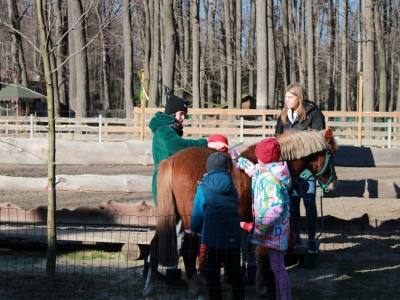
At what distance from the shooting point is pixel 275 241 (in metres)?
4.42

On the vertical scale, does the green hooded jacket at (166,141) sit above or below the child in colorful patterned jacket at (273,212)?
above

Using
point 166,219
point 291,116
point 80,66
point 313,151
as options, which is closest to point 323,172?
point 313,151

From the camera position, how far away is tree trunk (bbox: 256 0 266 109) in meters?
23.0

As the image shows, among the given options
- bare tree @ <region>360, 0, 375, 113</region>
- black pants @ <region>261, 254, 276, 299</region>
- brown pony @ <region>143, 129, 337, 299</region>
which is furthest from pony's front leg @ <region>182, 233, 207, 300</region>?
bare tree @ <region>360, 0, 375, 113</region>

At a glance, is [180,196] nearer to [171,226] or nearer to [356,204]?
[171,226]

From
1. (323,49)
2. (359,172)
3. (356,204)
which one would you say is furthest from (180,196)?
(323,49)

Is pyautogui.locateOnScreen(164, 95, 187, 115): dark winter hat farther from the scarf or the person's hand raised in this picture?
the scarf

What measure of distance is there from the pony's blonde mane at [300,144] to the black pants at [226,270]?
1166 millimetres

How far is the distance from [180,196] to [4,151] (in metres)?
6.72

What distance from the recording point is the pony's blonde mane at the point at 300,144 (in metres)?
5.15

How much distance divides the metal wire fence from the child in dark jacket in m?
0.75

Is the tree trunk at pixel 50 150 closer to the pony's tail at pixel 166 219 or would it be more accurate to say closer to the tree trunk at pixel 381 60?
the pony's tail at pixel 166 219

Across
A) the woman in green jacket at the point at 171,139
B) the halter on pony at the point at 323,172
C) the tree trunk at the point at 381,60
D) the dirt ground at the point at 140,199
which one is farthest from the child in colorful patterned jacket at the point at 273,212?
the tree trunk at the point at 381,60

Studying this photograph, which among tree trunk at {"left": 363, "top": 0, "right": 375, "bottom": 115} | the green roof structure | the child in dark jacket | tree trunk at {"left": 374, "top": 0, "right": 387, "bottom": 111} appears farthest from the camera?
the green roof structure
